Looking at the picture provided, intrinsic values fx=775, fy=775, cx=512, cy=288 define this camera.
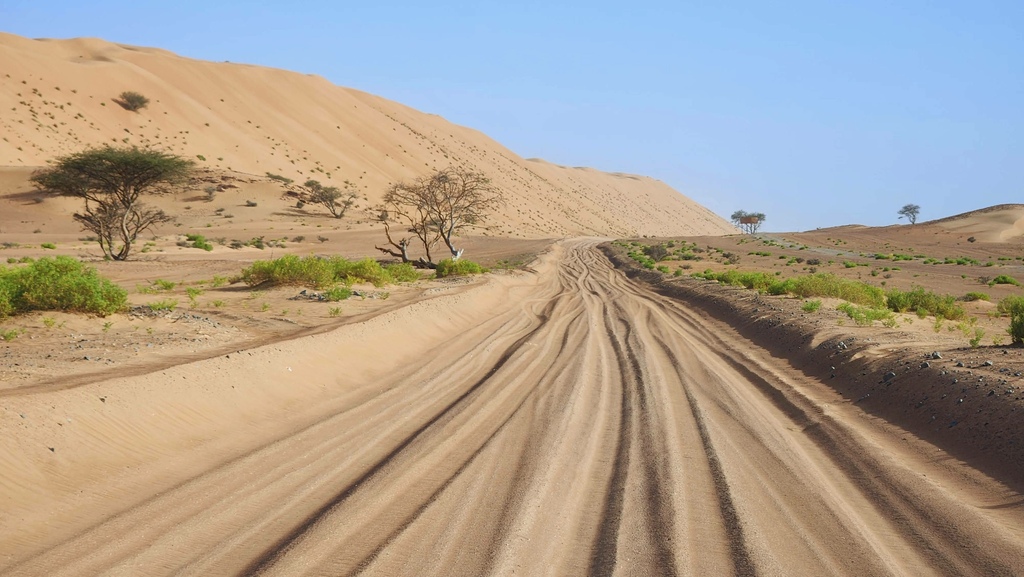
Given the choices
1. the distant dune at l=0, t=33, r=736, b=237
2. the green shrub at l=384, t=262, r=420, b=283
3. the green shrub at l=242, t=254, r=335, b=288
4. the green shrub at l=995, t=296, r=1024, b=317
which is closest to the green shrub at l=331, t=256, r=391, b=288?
the green shrub at l=384, t=262, r=420, b=283

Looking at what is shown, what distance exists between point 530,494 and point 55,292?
33.1 ft

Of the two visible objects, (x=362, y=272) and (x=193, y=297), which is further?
(x=362, y=272)

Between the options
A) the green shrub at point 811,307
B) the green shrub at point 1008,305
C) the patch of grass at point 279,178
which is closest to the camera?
→ the green shrub at point 1008,305

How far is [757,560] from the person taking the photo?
541cm

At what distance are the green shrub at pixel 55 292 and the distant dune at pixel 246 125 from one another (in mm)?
51753

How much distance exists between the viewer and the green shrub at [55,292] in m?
12.5

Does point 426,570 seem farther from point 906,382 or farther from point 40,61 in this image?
point 40,61

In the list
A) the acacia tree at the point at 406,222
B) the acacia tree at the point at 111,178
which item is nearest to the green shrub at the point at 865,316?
the acacia tree at the point at 406,222

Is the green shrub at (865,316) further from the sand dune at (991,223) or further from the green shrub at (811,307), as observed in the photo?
the sand dune at (991,223)

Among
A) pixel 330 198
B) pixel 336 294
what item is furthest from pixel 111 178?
pixel 330 198

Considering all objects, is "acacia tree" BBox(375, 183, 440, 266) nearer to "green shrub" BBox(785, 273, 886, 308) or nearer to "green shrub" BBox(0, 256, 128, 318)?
"green shrub" BBox(785, 273, 886, 308)

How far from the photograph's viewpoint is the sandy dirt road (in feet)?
17.6

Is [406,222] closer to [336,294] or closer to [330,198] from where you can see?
[330,198]

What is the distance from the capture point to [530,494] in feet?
21.7
